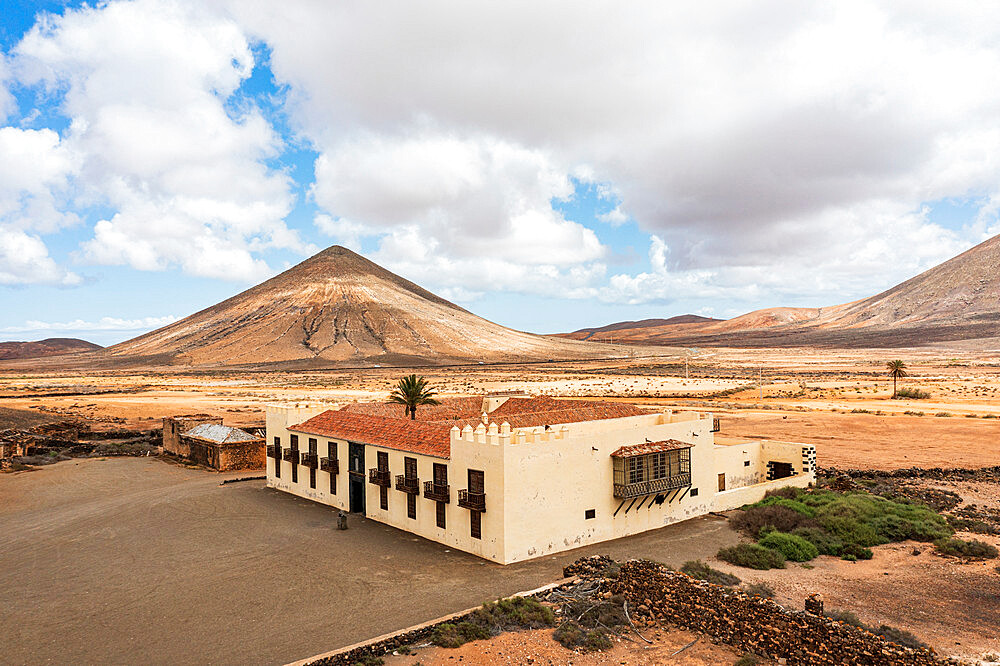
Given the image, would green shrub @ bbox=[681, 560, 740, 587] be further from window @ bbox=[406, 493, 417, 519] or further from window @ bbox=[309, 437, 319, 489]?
window @ bbox=[309, 437, 319, 489]

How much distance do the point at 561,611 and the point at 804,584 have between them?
33.8ft

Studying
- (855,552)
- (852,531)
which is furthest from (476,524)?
(852,531)

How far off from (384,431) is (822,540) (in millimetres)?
21906

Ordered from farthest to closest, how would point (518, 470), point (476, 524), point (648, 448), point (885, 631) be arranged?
point (648, 448) < point (476, 524) < point (518, 470) < point (885, 631)

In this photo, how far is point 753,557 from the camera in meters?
25.8

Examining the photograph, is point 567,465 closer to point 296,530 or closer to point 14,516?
point 296,530

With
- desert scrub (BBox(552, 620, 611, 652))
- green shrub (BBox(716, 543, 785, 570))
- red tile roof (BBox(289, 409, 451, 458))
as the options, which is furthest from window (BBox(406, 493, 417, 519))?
green shrub (BBox(716, 543, 785, 570))

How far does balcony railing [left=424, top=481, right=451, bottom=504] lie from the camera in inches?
1078

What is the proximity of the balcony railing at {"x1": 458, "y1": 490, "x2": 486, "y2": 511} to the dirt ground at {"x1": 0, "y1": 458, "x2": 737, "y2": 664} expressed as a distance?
223 centimetres

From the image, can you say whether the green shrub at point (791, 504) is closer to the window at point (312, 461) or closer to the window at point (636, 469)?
the window at point (636, 469)

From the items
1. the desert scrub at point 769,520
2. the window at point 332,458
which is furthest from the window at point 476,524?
the desert scrub at point 769,520

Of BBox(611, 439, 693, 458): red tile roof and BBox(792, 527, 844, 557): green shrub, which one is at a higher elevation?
BBox(611, 439, 693, 458): red tile roof

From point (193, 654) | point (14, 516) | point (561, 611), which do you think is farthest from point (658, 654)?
point (14, 516)

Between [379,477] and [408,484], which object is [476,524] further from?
[379,477]
